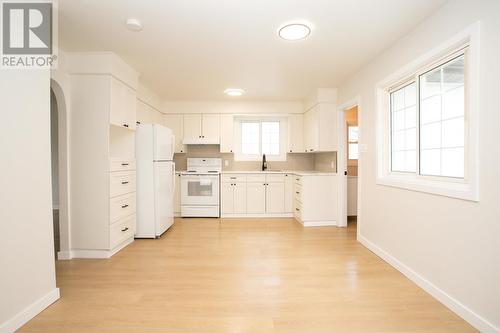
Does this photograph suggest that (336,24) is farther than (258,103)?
No

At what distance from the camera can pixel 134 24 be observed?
2.23 metres

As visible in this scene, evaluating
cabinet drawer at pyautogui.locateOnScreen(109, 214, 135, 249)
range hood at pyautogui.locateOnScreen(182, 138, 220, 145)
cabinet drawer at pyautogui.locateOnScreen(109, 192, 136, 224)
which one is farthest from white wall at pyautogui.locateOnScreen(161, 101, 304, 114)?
cabinet drawer at pyautogui.locateOnScreen(109, 214, 135, 249)

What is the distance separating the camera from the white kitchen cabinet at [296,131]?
527 centimetres

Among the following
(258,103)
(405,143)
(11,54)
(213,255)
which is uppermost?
(258,103)

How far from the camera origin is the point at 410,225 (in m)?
2.36

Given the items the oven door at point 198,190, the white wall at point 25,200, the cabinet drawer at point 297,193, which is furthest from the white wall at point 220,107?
the white wall at point 25,200

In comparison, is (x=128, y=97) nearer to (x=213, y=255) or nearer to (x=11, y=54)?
(x=11, y=54)

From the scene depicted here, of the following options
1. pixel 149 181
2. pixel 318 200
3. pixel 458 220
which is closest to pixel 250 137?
pixel 318 200

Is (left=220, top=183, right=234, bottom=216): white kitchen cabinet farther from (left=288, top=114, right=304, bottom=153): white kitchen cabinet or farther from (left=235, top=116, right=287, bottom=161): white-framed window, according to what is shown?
(left=288, top=114, right=304, bottom=153): white kitchen cabinet

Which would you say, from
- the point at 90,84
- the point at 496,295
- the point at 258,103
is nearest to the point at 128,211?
the point at 90,84

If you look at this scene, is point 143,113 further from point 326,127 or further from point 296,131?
point 326,127

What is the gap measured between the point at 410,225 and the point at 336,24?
2056mm

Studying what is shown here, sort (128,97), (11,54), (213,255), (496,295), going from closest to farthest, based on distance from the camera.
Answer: (496,295) < (11,54) < (213,255) < (128,97)

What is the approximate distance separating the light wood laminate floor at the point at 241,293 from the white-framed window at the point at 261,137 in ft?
8.63
